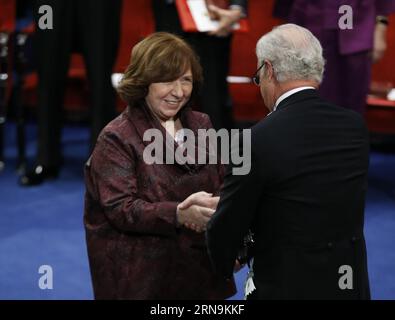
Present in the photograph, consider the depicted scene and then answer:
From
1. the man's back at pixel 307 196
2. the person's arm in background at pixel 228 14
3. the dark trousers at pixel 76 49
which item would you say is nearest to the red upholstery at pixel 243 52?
the dark trousers at pixel 76 49

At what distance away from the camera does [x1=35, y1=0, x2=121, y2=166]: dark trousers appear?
560 centimetres

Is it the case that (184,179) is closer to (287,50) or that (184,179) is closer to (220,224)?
(220,224)

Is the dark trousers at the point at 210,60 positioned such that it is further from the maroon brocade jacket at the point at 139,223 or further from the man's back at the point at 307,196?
the man's back at the point at 307,196

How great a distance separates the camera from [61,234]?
505cm

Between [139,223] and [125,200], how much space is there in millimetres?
90

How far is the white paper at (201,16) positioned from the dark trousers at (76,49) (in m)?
0.66

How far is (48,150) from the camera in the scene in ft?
19.3

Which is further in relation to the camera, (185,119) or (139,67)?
(185,119)

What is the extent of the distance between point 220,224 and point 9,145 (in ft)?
15.4

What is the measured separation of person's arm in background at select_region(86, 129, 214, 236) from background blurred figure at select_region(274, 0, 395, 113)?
2409 mm

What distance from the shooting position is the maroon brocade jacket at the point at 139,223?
287 centimetres

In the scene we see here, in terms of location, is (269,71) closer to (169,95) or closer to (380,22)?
(169,95)

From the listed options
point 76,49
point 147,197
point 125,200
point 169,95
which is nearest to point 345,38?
point 76,49

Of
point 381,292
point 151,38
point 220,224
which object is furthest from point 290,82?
point 381,292
